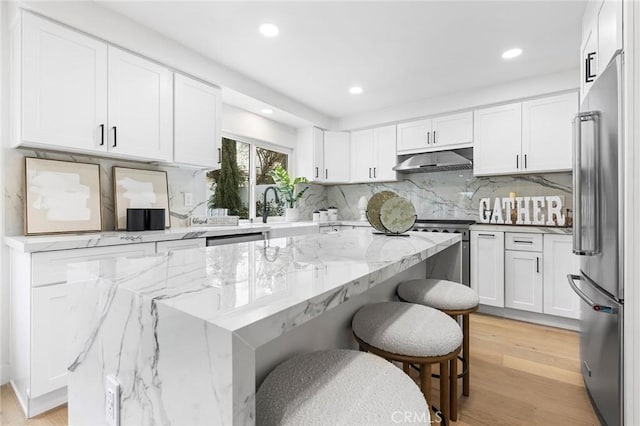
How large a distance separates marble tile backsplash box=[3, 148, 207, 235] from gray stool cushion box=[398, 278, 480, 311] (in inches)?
90.1

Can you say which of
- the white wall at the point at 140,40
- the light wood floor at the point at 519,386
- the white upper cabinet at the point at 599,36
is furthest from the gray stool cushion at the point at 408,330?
the white wall at the point at 140,40

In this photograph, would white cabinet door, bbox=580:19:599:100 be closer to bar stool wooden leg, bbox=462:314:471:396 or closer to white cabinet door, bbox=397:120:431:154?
bar stool wooden leg, bbox=462:314:471:396

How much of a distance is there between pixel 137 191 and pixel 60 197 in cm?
55

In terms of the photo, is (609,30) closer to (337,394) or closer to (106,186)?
(337,394)

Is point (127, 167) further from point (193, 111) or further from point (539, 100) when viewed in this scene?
point (539, 100)

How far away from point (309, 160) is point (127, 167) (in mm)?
2444

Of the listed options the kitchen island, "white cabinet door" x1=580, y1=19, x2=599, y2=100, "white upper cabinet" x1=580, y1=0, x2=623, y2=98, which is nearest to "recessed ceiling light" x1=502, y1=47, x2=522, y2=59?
"white upper cabinet" x1=580, y1=0, x2=623, y2=98

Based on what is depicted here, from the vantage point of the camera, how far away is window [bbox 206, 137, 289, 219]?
3.63 meters

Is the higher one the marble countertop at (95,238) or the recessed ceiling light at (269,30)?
the recessed ceiling light at (269,30)

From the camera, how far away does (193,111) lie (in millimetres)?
2834

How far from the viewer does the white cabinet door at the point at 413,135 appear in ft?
13.2

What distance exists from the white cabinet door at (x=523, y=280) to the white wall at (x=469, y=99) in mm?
1704

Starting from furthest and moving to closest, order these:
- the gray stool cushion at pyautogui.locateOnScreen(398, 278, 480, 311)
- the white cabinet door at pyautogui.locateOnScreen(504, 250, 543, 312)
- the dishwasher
→ the white cabinet door at pyautogui.locateOnScreen(504, 250, 543, 312), the dishwasher, the gray stool cushion at pyautogui.locateOnScreen(398, 278, 480, 311)

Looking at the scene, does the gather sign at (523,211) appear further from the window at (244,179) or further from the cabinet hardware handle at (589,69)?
the window at (244,179)
